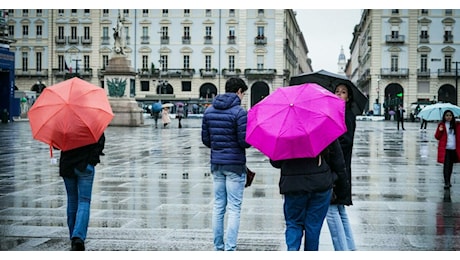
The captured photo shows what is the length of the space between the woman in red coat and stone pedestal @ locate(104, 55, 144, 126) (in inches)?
1037

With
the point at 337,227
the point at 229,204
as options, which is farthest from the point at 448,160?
the point at 229,204

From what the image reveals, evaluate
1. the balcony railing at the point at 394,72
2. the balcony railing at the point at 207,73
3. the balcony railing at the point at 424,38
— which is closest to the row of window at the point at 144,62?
the balcony railing at the point at 207,73

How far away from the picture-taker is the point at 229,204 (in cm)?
615

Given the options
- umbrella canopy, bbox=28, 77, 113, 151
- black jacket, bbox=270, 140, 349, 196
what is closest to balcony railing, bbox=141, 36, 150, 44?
umbrella canopy, bbox=28, 77, 113, 151

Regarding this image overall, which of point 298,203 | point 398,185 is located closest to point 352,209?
point 398,185

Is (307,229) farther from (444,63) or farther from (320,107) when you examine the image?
(444,63)

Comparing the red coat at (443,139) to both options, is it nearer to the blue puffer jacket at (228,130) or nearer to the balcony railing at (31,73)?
the blue puffer jacket at (228,130)

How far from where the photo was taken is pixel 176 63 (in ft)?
244

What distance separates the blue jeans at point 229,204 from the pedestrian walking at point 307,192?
3.09 ft

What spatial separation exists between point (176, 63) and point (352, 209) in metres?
66.6

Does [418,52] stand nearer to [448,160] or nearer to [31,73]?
[31,73]

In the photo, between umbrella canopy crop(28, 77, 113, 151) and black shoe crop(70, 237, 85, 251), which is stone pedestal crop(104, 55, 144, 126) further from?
black shoe crop(70, 237, 85, 251)

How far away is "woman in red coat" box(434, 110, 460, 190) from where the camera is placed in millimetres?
10813

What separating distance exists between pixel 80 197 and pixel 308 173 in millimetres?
2426
